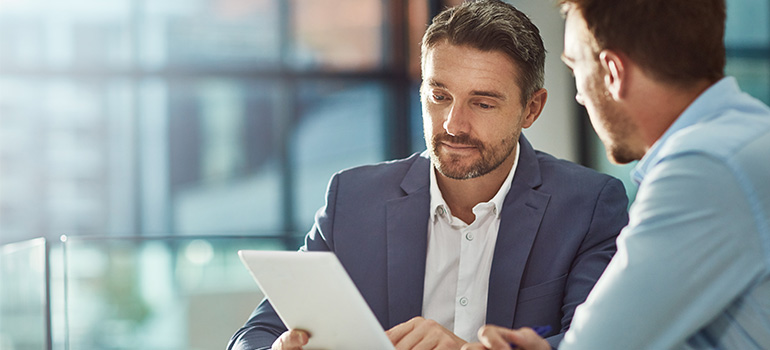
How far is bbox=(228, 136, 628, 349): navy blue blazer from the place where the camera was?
173 centimetres

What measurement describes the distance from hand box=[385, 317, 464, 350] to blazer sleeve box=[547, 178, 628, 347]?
0.29 m

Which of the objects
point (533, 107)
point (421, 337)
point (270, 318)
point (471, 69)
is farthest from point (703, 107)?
point (270, 318)

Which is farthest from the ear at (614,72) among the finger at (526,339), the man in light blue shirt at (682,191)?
the finger at (526,339)

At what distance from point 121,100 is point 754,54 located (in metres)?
3.81

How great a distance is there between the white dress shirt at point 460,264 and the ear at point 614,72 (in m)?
0.64

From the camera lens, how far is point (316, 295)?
51.1 inches

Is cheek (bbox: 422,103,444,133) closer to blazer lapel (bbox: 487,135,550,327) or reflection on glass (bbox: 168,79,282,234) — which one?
blazer lapel (bbox: 487,135,550,327)

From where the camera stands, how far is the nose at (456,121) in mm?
1801

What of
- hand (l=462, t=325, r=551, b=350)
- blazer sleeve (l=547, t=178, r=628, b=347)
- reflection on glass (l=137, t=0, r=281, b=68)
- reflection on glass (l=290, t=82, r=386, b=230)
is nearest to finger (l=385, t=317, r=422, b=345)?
hand (l=462, t=325, r=551, b=350)

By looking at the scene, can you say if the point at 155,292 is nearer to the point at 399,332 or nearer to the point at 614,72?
the point at 399,332

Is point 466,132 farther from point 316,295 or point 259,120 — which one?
point 259,120

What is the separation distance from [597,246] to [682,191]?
2.35ft

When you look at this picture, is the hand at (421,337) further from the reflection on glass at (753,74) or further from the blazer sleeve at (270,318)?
the reflection on glass at (753,74)

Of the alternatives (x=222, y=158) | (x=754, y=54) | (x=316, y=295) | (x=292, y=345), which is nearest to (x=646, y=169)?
(x=316, y=295)
